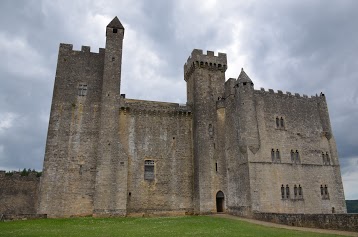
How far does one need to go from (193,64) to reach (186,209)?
16.9 metres

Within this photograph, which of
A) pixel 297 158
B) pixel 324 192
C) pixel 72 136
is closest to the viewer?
pixel 72 136

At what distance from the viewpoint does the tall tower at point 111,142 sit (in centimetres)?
2922

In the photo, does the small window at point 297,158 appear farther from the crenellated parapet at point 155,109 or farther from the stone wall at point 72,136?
the stone wall at point 72,136

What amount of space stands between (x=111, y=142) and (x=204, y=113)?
10.9m

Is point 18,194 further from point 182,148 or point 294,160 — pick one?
point 294,160

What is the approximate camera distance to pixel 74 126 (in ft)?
106

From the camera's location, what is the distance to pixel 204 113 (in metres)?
34.8

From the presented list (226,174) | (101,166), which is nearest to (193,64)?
(226,174)

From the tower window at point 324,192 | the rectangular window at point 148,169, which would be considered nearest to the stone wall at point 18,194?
the rectangular window at point 148,169

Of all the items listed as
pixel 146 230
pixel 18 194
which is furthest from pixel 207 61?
pixel 18 194

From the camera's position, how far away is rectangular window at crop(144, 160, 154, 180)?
32.3 m

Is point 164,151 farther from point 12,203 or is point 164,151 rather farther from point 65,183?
point 12,203

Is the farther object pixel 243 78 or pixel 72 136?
pixel 243 78

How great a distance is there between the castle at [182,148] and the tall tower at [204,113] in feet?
0.39
